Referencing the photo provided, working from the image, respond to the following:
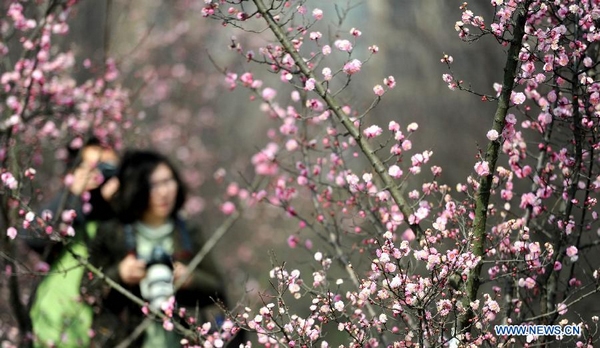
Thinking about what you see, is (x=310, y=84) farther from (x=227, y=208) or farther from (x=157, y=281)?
(x=227, y=208)

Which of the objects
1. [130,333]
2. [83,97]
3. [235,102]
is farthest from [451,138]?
[235,102]

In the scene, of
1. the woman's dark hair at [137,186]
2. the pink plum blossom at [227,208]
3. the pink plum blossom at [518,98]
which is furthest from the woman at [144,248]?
the pink plum blossom at [518,98]

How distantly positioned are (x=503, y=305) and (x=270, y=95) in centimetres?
160

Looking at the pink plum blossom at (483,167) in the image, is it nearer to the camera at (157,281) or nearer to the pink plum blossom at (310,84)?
the pink plum blossom at (310,84)

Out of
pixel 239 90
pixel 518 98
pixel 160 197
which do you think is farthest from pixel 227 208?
pixel 239 90

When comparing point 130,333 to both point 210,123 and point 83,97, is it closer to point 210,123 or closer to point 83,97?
point 83,97

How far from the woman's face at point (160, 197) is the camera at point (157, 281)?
0.31m

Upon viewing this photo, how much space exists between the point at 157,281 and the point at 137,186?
804 mm

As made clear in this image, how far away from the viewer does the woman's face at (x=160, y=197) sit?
15.1 ft

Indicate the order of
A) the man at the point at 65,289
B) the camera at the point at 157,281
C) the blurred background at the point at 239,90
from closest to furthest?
the camera at the point at 157,281, the man at the point at 65,289, the blurred background at the point at 239,90

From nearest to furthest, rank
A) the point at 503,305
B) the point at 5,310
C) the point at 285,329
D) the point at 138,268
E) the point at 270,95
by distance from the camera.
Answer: the point at 285,329 < the point at 503,305 < the point at 270,95 < the point at 138,268 < the point at 5,310

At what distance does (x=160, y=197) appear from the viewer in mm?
4625

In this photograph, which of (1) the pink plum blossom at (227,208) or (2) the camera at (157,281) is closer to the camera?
(2) the camera at (157,281)

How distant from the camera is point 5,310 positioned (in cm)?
661
